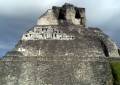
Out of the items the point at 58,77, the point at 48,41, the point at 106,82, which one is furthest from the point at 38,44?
the point at 106,82

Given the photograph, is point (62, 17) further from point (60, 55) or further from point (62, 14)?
point (60, 55)

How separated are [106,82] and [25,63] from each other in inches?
288

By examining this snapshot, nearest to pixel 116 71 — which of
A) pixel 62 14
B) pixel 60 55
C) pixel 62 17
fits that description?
pixel 60 55

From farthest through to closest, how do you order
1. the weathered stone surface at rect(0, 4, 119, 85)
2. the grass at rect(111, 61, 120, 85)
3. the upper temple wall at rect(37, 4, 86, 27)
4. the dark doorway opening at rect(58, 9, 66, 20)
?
the dark doorway opening at rect(58, 9, 66, 20) → the upper temple wall at rect(37, 4, 86, 27) → the grass at rect(111, 61, 120, 85) → the weathered stone surface at rect(0, 4, 119, 85)

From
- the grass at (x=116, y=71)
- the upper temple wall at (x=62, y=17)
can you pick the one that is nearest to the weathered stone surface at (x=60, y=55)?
the upper temple wall at (x=62, y=17)

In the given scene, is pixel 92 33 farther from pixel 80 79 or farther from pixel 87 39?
pixel 80 79

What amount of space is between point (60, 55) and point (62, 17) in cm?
602

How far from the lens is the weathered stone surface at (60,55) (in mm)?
42781

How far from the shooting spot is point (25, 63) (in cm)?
4375

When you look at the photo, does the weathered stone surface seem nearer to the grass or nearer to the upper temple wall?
the upper temple wall

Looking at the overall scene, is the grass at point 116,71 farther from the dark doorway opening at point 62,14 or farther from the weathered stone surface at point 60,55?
the dark doorway opening at point 62,14

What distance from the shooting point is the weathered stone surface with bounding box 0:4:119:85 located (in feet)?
140

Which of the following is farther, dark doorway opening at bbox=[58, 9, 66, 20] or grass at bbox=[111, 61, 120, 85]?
dark doorway opening at bbox=[58, 9, 66, 20]

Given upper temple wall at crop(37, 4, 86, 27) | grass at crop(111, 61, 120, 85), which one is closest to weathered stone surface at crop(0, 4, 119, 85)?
upper temple wall at crop(37, 4, 86, 27)
